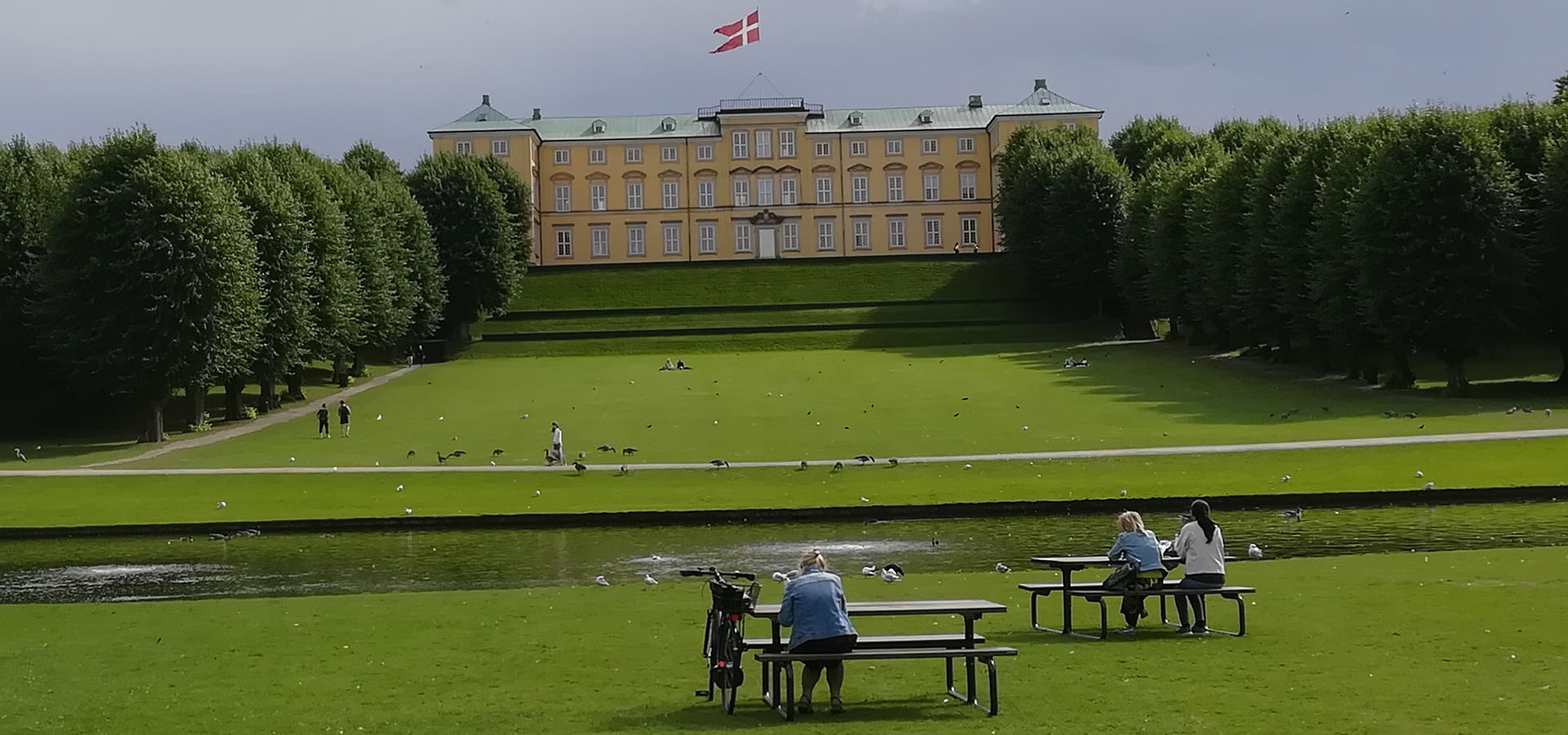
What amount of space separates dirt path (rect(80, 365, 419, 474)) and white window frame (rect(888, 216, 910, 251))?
206 ft

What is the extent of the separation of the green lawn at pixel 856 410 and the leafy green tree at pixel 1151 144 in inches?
891

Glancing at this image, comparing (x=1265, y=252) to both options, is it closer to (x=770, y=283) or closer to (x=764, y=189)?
(x=770, y=283)

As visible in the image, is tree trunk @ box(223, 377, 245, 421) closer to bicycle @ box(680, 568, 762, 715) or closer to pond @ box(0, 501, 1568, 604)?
pond @ box(0, 501, 1568, 604)

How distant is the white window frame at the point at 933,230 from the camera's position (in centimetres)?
12900

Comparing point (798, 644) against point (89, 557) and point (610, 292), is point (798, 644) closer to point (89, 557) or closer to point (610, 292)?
point (89, 557)

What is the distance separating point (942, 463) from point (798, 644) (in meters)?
28.2

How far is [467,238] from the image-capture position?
87.3 metres

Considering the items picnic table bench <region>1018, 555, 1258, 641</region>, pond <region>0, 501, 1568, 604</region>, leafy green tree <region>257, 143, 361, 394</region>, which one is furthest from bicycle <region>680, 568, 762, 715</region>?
leafy green tree <region>257, 143, 361, 394</region>

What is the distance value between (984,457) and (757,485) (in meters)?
7.09

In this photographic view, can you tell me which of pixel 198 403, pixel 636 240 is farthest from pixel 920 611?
pixel 636 240

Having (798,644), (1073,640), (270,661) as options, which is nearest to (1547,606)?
(1073,640)

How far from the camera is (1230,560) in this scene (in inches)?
828

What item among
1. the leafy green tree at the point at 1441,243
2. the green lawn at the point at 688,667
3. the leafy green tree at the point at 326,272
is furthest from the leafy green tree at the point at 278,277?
the green lawn at the point at 688,667

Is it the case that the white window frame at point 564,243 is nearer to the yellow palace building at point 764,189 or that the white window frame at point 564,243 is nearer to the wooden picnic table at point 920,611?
the yellow palace building at point 764,189
